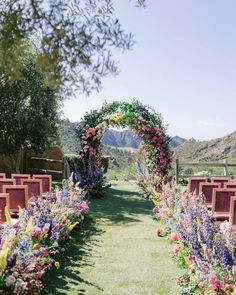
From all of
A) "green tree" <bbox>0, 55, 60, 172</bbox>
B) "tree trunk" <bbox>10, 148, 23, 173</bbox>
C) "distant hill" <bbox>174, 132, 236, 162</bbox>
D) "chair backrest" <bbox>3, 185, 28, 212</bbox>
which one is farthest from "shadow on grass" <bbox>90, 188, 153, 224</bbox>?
"distant hill" <bbox>174, 132, 236, 162</bbox>

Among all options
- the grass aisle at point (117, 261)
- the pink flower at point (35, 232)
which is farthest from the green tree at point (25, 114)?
the pink flower at point (35, 232)

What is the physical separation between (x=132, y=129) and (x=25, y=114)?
467cm

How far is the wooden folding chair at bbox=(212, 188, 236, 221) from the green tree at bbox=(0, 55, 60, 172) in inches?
399

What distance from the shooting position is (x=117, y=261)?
679cm

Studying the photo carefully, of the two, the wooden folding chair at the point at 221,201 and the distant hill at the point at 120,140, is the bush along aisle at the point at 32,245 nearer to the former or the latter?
the wooden folding chair at the point at 221,201

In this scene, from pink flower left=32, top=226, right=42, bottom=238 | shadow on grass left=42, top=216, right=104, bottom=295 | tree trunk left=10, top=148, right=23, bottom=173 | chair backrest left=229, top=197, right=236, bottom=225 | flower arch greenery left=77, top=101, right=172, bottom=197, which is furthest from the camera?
tree trunk left=10, top=148, right=23, bottom=173

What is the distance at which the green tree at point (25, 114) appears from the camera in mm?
16547

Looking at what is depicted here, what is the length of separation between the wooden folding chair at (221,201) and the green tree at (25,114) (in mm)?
10125

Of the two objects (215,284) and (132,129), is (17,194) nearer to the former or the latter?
(215,284)

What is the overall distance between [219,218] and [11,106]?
1157 cm

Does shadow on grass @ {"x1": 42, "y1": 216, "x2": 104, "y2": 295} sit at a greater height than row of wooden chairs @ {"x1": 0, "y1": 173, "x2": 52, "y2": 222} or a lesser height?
lesser

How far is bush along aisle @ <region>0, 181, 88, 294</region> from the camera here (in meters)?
4.59

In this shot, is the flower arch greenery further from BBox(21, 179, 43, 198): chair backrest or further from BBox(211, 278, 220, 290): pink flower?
BBox(211, 278, 220, 290): pink flower

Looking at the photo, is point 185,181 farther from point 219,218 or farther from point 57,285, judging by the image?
point 57,285
